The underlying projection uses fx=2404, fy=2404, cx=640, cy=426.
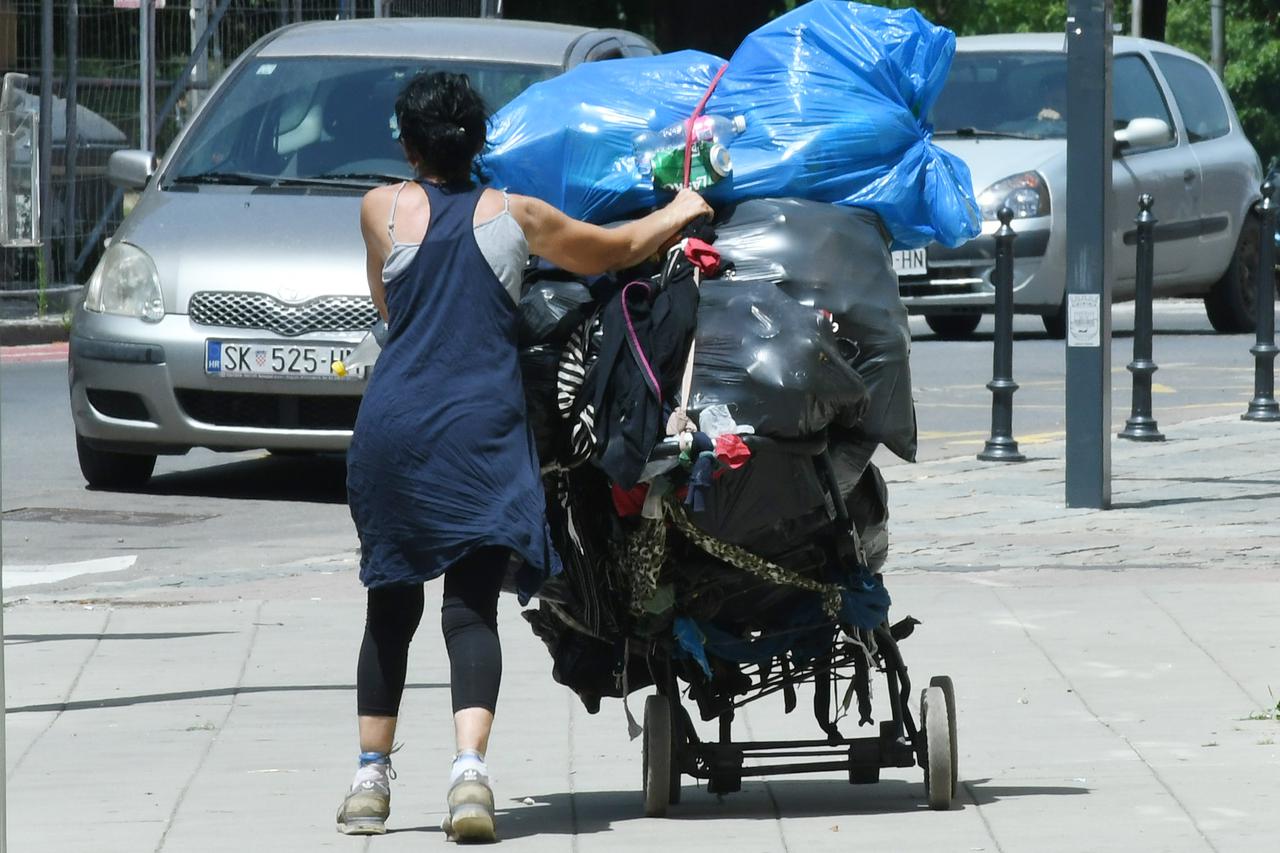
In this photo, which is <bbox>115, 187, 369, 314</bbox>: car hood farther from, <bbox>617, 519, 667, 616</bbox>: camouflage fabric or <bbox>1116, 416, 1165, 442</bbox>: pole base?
<bbox>617, 519, 667, 616</bbox>: camouflage fabric

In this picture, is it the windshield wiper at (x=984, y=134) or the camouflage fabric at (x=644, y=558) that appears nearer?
the camouflage fabric at (x=644, y=558)

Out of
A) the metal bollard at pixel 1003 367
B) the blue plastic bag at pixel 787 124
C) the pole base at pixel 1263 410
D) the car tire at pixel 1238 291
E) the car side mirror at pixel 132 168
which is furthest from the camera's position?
the car tire at pixel 1238 291

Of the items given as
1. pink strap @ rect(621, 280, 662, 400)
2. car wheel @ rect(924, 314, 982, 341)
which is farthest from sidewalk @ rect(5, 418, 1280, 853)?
car wheel @ rect(924, 314, 982, 341)

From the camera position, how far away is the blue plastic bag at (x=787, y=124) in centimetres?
509

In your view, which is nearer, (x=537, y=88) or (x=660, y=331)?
(x=660, y=331)

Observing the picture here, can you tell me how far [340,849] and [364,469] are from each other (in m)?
0.75

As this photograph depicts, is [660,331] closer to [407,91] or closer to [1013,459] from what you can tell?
[407,91]

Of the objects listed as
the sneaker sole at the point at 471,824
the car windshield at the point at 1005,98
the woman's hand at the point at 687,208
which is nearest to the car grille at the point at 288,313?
the woman's hand at the point at 687,208

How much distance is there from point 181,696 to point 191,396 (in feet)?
11.7

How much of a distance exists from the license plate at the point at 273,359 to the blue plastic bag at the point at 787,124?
4366 millimetres

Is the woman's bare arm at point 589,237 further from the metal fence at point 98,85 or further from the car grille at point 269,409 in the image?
the metal fence at point 98,85

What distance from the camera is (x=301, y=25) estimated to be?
38.6 feet

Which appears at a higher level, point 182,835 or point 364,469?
point 364,469

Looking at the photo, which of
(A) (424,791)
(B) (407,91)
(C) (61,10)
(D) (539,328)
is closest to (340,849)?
(A) (424,791)
